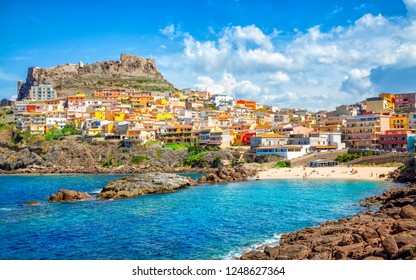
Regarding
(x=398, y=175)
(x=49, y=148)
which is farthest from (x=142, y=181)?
(x=49, y=148)

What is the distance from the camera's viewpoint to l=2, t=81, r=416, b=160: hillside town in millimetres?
46188

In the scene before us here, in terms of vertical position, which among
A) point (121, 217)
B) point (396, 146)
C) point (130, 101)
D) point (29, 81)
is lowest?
point (121, 217)

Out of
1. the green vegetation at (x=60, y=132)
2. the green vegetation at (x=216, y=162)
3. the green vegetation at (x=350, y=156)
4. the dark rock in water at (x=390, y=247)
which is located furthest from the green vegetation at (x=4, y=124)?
the dark rock in water at (x=390, y=247)

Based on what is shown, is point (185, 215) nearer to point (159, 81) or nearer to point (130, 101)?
point (130, 101)

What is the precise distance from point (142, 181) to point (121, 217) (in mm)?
10194

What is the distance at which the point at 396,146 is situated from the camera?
1684 inches

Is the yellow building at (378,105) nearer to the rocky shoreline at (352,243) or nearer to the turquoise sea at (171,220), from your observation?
the turquoise sea at (171,220)

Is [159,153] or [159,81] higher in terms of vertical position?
[159,81]

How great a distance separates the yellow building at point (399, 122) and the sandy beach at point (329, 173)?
42.9 feet

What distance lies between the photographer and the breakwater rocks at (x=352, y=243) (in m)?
8.93

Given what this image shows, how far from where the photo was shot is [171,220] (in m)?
18.0

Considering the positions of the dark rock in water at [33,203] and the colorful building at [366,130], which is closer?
the dark rock in water at [33,203]

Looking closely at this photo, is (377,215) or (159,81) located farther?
(159,81)

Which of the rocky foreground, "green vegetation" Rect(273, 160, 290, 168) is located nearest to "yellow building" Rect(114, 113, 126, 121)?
"green vegetation" Rect(273, 160, 290, 168)
